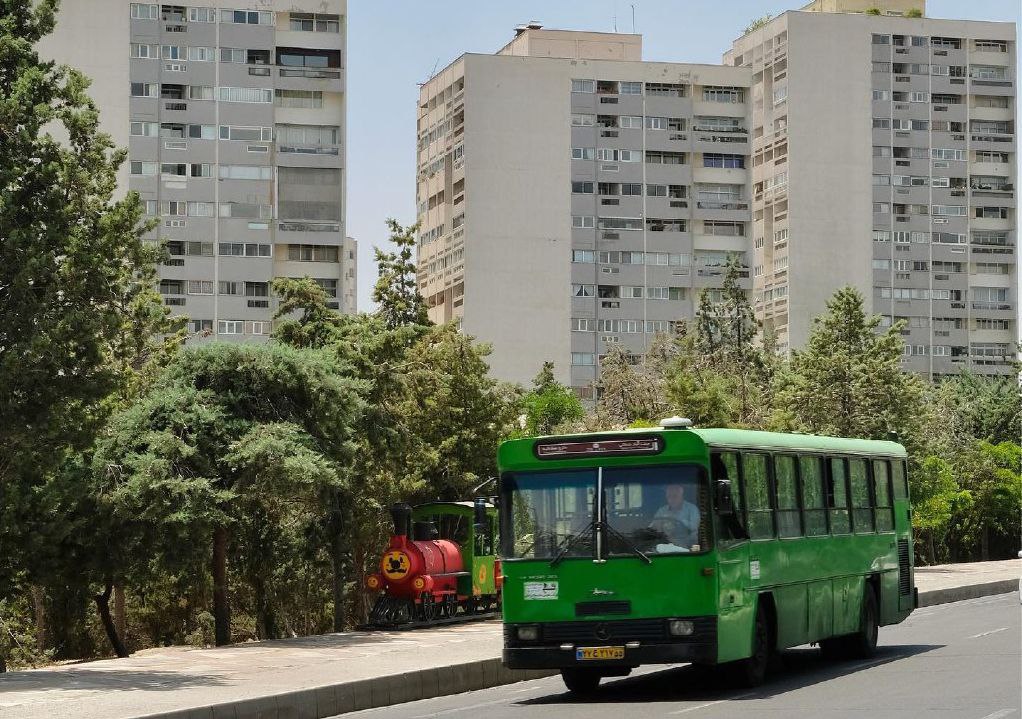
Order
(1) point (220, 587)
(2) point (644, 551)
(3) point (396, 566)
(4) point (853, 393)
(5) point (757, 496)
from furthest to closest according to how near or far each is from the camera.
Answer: (4) point (853, 393)
(3) point (396, 566)
(1) point (220, 587)
(5) point (757, 496)
(2) point (644, 551)

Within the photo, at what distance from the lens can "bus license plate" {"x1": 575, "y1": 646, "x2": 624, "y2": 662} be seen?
17.4 metres

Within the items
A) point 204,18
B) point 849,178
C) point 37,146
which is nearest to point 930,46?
point 849,178

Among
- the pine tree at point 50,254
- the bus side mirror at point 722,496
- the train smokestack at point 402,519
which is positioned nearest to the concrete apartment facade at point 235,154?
the train smokestack at point 402,519

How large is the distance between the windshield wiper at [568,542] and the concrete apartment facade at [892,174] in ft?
280

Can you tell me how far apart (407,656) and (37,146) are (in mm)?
9172

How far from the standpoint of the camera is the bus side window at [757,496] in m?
18.4

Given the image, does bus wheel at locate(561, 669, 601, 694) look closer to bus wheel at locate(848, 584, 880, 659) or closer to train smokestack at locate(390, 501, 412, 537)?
bus wheel at locate(848, 584, 880, 659)

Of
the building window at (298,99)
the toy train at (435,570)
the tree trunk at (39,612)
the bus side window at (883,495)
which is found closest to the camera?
the bus side window at (883,495)

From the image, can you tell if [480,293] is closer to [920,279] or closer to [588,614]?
[920,279]

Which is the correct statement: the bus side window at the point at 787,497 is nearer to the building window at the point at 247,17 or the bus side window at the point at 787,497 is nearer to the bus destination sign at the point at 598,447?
the bus destination sign at the point at 598,447

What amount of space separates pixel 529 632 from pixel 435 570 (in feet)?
59.6

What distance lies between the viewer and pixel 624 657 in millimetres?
17344

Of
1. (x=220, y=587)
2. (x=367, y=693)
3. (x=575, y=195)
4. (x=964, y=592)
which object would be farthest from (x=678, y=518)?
(x=575, y=195)

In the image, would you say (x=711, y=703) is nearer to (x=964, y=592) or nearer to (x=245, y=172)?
(x=964, y=592)
